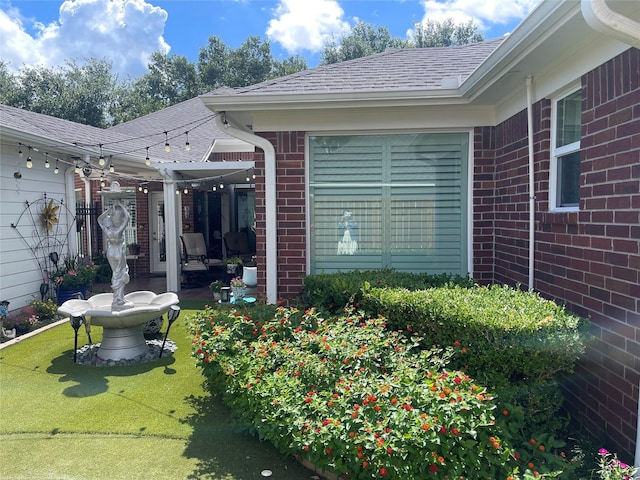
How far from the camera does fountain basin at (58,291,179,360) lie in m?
5.05

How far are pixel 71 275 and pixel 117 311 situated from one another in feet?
11.0

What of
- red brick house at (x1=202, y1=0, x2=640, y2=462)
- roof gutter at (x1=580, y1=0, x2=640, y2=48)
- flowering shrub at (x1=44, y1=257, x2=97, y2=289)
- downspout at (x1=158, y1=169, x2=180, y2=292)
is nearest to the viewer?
roof gutter at (x1=580, y1=0, x2=640, y2=48)

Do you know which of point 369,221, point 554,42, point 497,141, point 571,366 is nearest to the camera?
point 571,366

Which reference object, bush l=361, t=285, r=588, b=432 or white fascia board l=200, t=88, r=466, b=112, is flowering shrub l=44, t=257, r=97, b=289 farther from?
bush l=361, t=285, r=588, b=432

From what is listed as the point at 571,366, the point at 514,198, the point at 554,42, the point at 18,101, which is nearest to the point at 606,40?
the point at 554,42

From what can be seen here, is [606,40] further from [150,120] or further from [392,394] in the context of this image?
[150,120]

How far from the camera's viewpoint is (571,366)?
298 centimetres

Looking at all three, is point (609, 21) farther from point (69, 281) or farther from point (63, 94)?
point (63, 94)

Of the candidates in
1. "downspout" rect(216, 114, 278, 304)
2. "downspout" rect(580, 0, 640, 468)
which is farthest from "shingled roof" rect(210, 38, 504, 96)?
"downspout" rect(580, 0, 640, 468)

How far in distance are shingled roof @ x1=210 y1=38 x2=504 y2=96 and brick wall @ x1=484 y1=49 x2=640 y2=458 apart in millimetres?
1378

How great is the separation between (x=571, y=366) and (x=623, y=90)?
5.71 ft

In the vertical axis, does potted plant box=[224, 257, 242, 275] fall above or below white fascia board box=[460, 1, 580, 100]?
below

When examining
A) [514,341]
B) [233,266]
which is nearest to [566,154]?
[514,341]

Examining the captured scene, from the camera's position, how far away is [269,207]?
522cm
